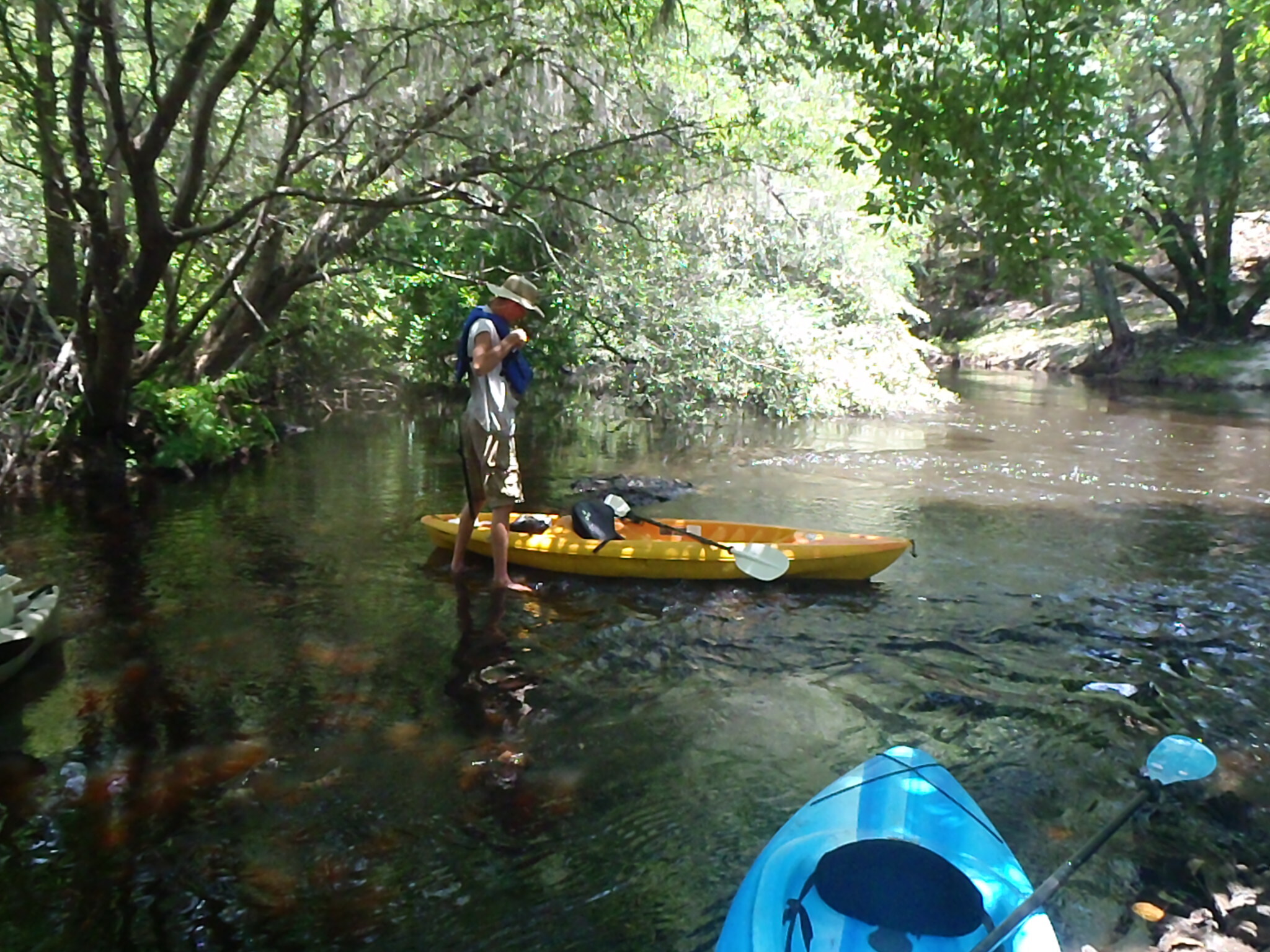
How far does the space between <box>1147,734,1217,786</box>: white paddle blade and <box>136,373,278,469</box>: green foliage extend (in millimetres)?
9061

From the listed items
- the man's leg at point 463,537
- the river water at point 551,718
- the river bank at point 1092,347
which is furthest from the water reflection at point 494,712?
the river bank at point 1092,347

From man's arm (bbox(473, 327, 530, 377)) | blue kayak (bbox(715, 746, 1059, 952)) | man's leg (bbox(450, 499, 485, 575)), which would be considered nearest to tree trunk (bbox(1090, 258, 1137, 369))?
man's leg (bbox(450, 499, 485, 575))

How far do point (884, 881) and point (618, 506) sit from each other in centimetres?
475

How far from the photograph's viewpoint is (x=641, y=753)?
4.01 metres

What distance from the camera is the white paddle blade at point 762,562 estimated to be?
605 cm

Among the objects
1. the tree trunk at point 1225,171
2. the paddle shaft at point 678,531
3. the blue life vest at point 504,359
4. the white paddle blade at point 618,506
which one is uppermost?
the tree trunk at point 1225,171

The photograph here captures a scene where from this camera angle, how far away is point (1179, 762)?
3137 millimetres

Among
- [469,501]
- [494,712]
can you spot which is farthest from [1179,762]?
[469,501]

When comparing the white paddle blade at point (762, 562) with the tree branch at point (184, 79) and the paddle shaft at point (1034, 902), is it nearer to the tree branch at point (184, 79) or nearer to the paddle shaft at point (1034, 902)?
the paddle shaft at point (1034, 902)

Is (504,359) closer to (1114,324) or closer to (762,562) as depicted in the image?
(762,562)

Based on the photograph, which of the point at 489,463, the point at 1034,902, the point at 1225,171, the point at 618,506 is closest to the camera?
the point at 1034,902

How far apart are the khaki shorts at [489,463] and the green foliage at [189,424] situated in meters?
5.09

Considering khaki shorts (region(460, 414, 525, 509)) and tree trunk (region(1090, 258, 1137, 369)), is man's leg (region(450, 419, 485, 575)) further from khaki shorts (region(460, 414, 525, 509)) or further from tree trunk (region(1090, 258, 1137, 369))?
tree trunk (region(1090, 258, 1137, 369))

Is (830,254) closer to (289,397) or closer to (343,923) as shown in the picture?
(289,397)
